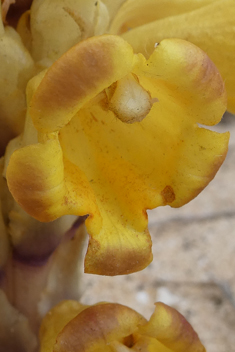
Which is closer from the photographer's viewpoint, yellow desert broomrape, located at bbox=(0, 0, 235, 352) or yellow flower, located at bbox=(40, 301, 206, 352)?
yellow desert broomrape, located at bbox=(0, 0, 235, 352)

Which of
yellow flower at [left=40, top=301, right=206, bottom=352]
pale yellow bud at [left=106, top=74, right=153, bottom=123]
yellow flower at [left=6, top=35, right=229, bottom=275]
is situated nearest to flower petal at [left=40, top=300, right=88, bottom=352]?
yellow flower at [left=40, top=301, right=206, bottom=352]

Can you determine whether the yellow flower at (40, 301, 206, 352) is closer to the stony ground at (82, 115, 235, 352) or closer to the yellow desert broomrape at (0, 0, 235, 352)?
the yellow desert broomrape at (0, 0, 235, 352)

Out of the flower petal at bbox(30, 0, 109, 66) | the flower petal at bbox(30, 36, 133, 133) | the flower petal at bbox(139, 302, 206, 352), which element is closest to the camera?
the flower petal at bbox(30, 36, 133, 133)

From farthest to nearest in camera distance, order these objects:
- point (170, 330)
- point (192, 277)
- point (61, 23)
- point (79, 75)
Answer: point (192, 277) → point (170, 330) → point (61, 23) → point (79, 75)

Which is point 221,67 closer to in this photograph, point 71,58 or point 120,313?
point 71,58

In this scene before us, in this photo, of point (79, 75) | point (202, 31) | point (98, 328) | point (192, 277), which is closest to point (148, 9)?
point (202, 31)

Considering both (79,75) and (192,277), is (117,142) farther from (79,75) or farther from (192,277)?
(192,277)

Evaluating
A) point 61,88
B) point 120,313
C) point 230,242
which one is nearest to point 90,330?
point 120,313
